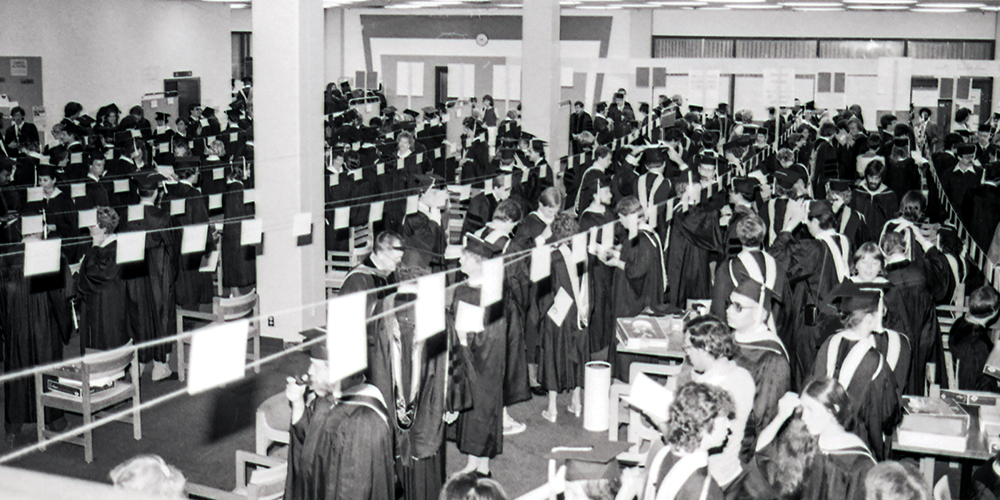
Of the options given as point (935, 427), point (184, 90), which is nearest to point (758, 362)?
point (935, 427)

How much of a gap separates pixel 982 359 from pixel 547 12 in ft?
30.6

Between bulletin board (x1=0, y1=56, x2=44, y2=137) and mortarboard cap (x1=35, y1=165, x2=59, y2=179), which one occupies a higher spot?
bulletin board (x1=0, y1=56, x2=44, y2=137)

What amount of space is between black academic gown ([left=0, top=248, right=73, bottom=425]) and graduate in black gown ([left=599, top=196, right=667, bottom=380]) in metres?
3.94

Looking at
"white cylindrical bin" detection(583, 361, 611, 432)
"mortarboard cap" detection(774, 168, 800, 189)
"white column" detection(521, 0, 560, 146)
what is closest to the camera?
"white cylindrical bin" detection(583, 361, 611, 432)

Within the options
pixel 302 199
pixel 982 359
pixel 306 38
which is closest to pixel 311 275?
pixel 302 199

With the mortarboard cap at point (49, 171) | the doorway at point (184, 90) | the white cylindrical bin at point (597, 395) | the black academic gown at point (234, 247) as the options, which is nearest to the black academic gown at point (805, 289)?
the white cylindrical bin at point (597, 395)

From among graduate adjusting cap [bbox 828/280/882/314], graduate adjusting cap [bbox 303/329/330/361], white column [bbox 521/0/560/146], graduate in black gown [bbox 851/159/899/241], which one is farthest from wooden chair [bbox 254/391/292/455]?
white column [bbox 521/0/560/146]

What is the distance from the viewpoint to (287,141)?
344 inches

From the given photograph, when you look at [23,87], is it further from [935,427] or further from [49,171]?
[935,427]

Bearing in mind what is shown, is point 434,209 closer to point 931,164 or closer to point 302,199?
point 302,199

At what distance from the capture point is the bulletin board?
1606 cm

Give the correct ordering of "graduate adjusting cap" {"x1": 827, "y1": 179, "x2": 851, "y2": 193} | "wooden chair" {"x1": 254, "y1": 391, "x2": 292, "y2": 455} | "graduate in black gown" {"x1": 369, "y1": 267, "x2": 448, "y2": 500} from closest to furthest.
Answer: "wooden chair" {"x1": 254, "y1": 391, "x2": 292, "y2": 455} → "graduate in black gown" {"x1": 369, "y1": 267, "x2": 448, "y2": 500} → "graduate adjusting cap" {"x1": 827, "y1": 179, "x2": 851, "y2": 193}

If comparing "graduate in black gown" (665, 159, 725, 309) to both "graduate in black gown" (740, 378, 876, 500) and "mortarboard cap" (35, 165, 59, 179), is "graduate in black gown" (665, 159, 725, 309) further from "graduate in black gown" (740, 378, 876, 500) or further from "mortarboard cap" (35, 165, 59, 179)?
"mortarboard cap" (35, 165, 59, 179)

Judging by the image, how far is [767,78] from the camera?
2084 cm
